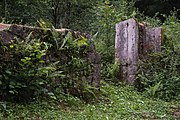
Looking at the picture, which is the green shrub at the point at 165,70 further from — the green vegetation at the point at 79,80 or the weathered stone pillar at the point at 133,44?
the weathered stone pillar at the point at 133,44

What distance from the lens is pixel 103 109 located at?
5719mm

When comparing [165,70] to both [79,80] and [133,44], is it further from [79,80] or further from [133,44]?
[79,80]

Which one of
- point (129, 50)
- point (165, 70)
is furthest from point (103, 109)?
point (165, 70)

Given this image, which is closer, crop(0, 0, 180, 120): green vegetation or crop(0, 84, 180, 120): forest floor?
crop(0, 84, 180, 120): forest floor

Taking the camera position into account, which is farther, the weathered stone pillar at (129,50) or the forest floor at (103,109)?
the weathered stone pillar at (129,50)

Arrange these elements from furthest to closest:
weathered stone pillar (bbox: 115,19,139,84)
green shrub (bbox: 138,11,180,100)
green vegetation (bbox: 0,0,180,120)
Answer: weathered stone pillar (bbox: 115,19,139,84) < green shrub (bbox: 138,11,180,100) < green vegetation (bbox: 0,0,180,120)

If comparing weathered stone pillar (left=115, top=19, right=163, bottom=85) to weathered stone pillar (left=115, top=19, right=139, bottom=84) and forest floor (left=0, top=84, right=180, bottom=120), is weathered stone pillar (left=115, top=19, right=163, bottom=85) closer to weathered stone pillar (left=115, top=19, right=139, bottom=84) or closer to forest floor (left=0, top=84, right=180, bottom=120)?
weathered stone pillar (left=115, top=19, right=139, bottom=84)

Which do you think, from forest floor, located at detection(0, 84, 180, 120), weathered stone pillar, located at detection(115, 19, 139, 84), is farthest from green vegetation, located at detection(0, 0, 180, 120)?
weathered stone pillar, located at detection(115, 19, 139, 84)

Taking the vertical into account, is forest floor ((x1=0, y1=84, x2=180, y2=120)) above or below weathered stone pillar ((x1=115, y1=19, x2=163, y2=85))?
below

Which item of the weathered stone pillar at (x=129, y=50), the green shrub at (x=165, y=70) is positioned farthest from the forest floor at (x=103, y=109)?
the weathered stone pillar at (x=129, y=50)

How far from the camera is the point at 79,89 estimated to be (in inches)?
249

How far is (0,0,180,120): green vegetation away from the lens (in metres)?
5.04

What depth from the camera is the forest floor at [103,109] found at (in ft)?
15.5

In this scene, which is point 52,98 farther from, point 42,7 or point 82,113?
point 42,7
